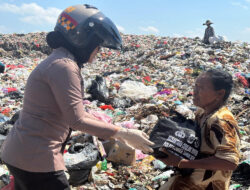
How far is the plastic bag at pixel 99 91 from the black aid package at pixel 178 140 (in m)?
4.50

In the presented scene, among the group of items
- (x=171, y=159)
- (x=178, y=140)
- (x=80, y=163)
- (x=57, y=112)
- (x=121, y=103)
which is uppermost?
(x=57, y=112)

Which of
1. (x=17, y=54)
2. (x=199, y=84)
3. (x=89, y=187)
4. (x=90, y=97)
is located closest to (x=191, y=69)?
(x=90, y=97)

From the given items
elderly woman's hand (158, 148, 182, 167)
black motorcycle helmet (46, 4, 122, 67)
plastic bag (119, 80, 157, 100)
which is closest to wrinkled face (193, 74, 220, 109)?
elderly woman's hand (158, 148, 182, 167)

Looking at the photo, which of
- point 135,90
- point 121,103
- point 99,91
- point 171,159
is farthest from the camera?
point 135,90

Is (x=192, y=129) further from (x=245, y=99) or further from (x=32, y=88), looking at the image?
(x=245, y=99)

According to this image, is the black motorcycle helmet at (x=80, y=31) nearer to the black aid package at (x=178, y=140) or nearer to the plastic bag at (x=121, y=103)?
the black aid package at (x=178, y=140)

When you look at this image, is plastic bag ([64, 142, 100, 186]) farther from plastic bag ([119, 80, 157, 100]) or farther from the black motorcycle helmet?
plastic bag ([119, 80, 157, 100])

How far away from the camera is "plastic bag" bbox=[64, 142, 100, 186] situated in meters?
2.92

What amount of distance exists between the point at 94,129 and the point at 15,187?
69cm

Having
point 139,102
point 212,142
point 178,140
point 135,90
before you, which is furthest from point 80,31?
point 135,90

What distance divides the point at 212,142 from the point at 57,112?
37.3 inches

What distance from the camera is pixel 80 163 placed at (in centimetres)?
293

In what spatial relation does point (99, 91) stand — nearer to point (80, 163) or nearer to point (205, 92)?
point (80, 163)

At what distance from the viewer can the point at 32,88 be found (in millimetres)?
1473
